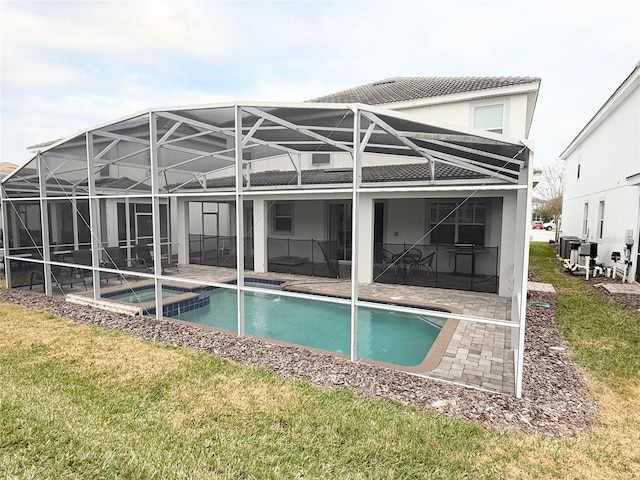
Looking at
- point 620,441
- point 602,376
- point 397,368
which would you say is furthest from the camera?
point 397,368

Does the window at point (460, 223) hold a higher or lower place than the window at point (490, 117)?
lower

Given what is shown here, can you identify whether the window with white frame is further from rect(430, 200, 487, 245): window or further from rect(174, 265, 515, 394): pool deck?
rect(174, 265, 515, 394): pool deck

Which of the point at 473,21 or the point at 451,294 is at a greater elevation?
the point at 473,21

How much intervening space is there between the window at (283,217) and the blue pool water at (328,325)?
19.4ft

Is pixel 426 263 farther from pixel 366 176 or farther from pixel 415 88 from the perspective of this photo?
pixel 415 88

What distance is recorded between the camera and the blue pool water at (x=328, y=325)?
22.3 ft

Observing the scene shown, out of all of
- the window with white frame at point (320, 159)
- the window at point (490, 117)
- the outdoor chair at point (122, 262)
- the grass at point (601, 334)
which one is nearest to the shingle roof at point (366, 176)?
the window with white frame at point (320, 159)

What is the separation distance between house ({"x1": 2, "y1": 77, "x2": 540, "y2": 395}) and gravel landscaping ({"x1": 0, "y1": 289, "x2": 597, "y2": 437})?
0.45 meters

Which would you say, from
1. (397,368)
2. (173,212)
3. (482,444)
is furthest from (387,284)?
(173,212)

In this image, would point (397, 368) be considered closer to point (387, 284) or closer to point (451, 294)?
point (451, 294)

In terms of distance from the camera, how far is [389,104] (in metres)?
13.3

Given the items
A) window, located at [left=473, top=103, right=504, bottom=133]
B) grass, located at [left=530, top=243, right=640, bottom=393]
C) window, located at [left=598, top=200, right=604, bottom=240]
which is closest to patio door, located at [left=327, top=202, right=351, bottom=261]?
window, located at [left=473, top=103, right=504, bottom=133]

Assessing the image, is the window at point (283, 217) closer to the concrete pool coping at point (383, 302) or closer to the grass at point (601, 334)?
the concrete pool coping at point (383, 302)

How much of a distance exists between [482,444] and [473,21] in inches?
445
